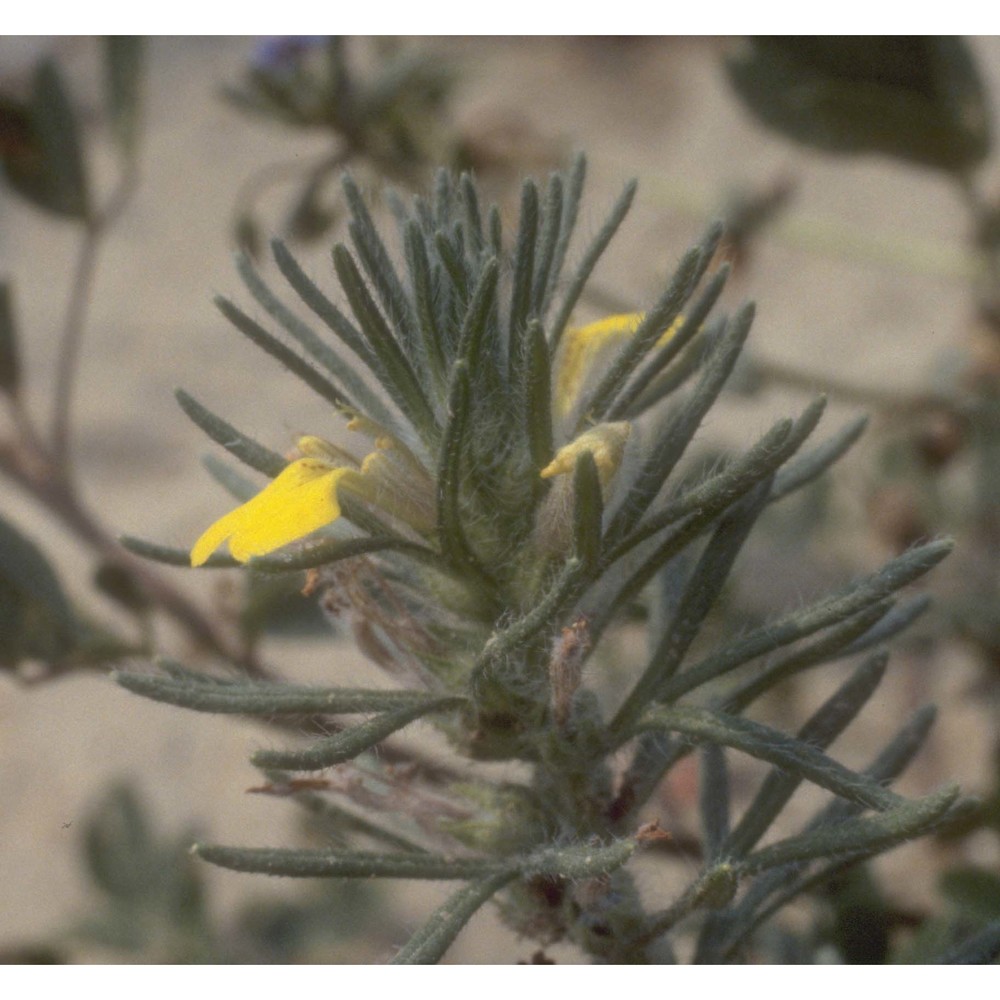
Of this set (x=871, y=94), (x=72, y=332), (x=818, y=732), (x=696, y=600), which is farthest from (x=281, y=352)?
(x=871, y=94)

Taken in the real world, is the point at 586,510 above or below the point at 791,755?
above

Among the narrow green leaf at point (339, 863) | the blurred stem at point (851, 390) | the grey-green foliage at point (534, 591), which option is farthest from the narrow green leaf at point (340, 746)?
the blurred stem at point (851, 390)

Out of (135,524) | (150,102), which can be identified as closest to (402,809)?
(135,524)

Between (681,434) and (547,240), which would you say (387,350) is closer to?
(547,240)

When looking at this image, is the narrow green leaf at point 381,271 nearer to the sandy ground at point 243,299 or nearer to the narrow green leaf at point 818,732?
the narrow green leaf at point 818,732

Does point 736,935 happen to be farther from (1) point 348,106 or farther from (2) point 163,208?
(2) point 163,208

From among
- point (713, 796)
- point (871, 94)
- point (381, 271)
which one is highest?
point (871, 94)
